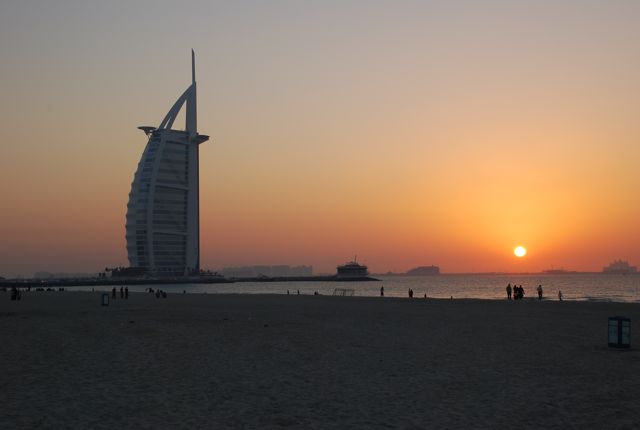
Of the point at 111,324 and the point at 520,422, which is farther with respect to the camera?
the point at 111,324

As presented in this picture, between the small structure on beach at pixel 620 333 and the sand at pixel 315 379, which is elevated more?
the small structure on beach at pixel 620 333

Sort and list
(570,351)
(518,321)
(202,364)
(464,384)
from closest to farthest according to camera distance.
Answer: (464,384) → (202,364) → (570,351) → (518,321)

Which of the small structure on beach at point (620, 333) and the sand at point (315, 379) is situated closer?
the sand at point (315, 379)

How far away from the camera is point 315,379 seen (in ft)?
47.6

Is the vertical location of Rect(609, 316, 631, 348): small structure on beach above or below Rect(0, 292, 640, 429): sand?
above

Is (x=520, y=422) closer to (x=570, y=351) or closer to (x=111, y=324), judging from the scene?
(x=570, y=351)

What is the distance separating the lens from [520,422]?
33.9 ft

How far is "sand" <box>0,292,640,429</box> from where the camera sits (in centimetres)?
1062

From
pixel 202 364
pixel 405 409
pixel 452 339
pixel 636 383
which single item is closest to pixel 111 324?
pixel 202 364

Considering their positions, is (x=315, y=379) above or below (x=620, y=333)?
below

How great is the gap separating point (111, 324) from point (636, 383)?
76.2ft

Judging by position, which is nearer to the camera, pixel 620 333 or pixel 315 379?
pixel 315 379

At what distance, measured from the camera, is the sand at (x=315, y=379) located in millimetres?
10625

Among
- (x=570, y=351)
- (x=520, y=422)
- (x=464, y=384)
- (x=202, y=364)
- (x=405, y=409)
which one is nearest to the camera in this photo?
(x=520, y=422)
